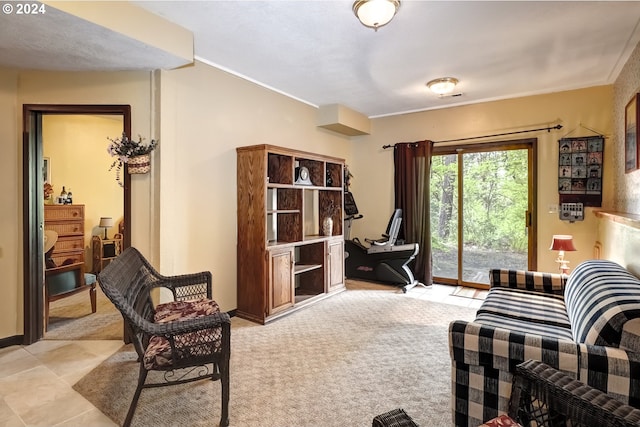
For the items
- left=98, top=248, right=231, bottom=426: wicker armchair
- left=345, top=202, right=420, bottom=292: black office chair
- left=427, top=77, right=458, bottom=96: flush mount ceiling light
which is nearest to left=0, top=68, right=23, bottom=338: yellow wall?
left=98, top=248, right=231, bottom=426: wicker armchair

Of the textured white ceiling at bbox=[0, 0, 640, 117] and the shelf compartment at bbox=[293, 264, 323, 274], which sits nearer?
the textured white ceiling at bbox=[0, 0, 640, 117]

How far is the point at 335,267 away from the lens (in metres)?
4.62

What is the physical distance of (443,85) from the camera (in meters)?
3.93

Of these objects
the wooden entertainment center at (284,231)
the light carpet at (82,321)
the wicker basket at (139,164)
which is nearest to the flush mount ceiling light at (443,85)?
the wooden entertainment center at (284,231)

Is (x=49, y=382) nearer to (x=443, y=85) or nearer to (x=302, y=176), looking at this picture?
(x=302, y=176)

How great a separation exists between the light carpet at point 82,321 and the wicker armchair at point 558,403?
10.6 ft

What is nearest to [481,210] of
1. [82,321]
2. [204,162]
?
[204,162]

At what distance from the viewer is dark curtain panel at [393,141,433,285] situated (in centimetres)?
505

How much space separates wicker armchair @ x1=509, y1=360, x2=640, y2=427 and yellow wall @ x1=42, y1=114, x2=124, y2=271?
6.20m

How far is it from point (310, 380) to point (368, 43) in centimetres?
286

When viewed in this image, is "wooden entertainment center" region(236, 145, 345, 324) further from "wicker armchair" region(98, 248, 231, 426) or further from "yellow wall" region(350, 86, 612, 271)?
"wicker armchair" region(98, 248, 231, 426)

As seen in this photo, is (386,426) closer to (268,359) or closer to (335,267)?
(268,359)

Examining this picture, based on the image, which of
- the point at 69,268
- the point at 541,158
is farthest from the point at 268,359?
the point at 541,158

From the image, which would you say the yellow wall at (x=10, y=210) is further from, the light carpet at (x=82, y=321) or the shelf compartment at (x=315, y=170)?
the shelf compartment at (x=315, y=170)
